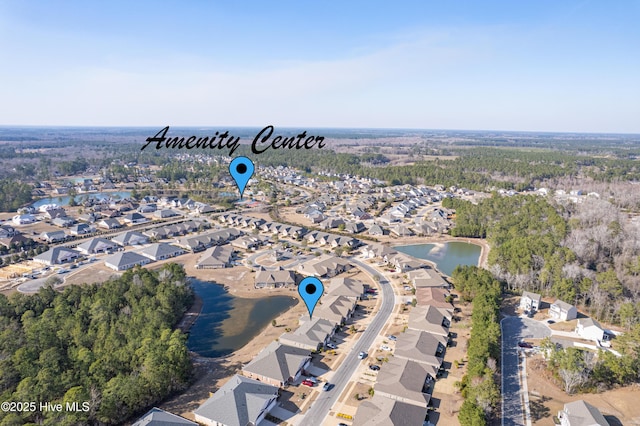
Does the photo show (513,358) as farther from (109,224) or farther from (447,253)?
(109,224)

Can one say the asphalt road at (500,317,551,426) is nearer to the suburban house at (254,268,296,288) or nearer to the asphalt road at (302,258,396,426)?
the asphalt road at (302,258,396,426)

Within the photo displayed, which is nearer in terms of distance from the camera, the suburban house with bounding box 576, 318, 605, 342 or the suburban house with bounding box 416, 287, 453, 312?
the suburban house with bounding box 576, 318, 605, 342

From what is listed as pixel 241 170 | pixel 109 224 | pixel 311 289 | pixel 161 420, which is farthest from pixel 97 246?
pixel 161 420

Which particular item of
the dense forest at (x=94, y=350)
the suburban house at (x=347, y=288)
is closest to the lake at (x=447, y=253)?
the suburban house at (x=347, y=288)

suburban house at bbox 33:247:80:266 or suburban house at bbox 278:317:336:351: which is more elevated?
suburban house at bbox 33:247:80:266

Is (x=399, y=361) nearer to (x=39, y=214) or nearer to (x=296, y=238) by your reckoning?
(x=296, y=238)

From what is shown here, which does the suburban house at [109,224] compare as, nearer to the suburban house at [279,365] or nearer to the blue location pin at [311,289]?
the blue location pin at [311,289]

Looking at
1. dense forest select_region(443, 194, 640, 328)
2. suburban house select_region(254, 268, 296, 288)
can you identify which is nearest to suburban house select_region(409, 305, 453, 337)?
dense forest select_region(443, 194, 640, 328)

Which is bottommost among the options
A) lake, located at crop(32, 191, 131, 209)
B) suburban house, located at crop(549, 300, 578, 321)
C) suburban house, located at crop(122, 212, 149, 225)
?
suburban house, located at crop(549, 300, 578, 321)
